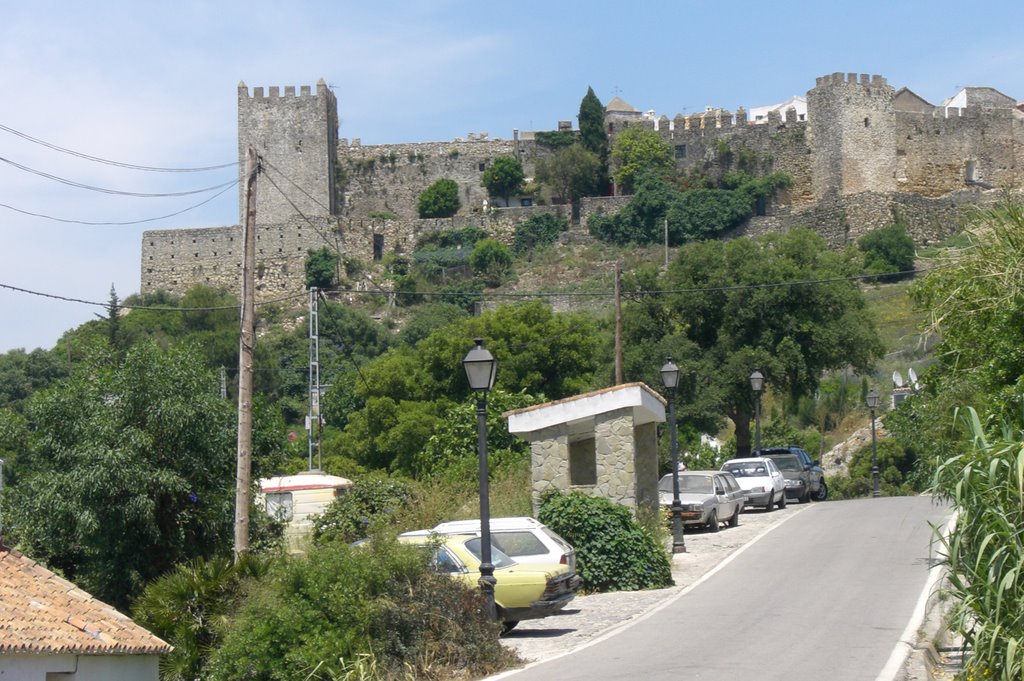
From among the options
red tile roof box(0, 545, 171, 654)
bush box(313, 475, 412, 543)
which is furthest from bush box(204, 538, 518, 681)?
bush box(313, 475, 412, 543)

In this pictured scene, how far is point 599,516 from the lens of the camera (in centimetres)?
1967

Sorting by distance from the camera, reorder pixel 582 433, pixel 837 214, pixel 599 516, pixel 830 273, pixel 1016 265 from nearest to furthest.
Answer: pixel 1016 265
pixel 599 516
pixel 582 433
pixel 830 273
pixel 837 214

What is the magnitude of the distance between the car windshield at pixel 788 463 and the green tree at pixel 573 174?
46535 millimetres

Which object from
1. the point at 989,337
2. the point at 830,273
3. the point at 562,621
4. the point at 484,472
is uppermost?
the point at 830,273

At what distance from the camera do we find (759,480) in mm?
30734

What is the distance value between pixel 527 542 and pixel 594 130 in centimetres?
6593

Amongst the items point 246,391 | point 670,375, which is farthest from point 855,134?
point 246,391

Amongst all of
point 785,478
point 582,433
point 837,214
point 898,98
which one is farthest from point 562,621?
point 898,98

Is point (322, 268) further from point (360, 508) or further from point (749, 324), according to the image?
point (360, 508)

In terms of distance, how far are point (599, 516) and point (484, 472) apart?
4.78 m

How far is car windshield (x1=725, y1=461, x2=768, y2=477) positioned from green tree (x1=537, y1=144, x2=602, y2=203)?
162ft

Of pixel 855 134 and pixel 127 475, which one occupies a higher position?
pixel 855 134

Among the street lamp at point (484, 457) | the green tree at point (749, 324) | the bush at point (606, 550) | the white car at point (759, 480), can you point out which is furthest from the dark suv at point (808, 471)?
the street lamp at point (484, 457)

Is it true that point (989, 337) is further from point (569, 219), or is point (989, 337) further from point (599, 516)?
point (569, 219)
